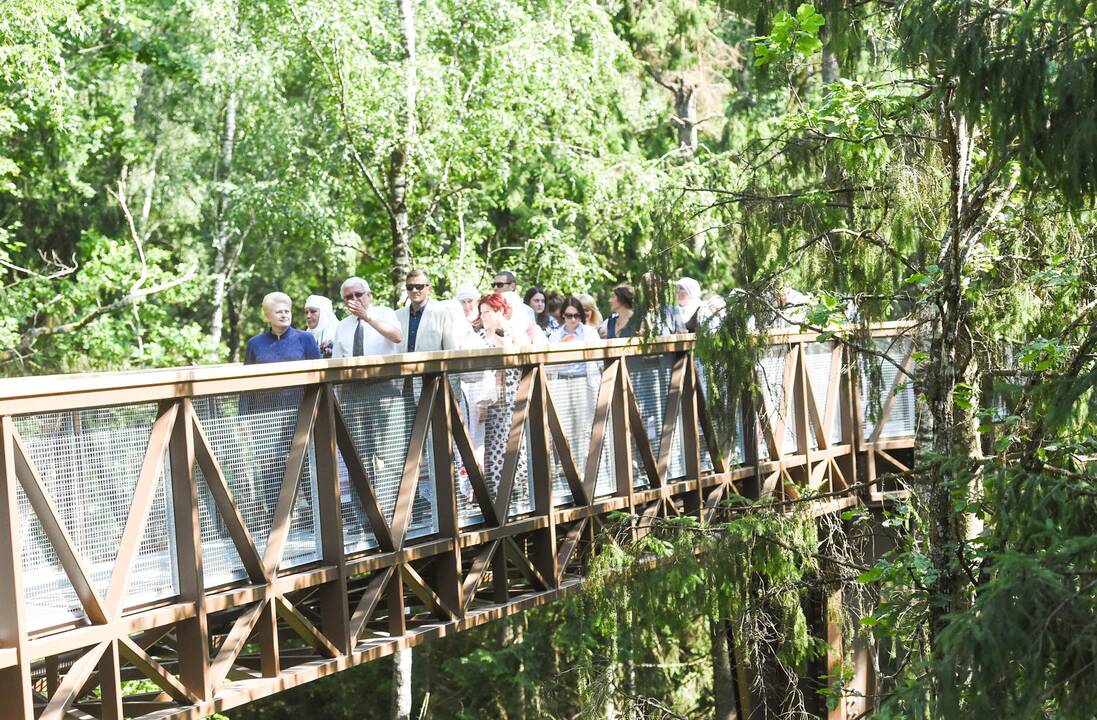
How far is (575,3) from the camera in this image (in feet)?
49.0

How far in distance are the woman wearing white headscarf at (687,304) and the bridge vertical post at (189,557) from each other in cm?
433

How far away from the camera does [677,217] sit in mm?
6355

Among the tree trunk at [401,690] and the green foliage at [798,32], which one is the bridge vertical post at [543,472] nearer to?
the green foliage at [798,32]

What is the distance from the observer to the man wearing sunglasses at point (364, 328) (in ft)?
24.4

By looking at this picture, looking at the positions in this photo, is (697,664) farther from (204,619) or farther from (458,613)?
(204,619)

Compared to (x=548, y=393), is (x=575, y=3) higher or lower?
higher

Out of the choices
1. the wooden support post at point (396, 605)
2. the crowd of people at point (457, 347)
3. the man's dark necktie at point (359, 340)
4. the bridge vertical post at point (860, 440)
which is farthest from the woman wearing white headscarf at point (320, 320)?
the bridge vertical post at point (860, 440)

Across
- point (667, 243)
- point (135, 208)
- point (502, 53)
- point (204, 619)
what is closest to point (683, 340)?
point (667, 243)

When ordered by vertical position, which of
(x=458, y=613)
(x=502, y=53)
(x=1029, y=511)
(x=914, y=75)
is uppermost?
(x=502, y=53)

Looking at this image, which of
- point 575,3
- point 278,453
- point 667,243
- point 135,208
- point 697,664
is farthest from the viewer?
point 135,208

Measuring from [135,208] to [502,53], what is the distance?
42.7ft

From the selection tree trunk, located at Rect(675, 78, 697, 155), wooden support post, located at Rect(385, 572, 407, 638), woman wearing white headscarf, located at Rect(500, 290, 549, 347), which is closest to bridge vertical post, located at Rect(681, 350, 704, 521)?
woman wearing white headscarf, located at Rect(500, 290, 549, 347)

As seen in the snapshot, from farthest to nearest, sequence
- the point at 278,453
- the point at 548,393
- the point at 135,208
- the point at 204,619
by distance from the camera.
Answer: the point at 135,208 < the point at 548,393 < the point at 278,453 < the point at 204,619

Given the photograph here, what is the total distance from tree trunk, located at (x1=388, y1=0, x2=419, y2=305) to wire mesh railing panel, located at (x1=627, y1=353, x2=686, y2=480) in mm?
5658
